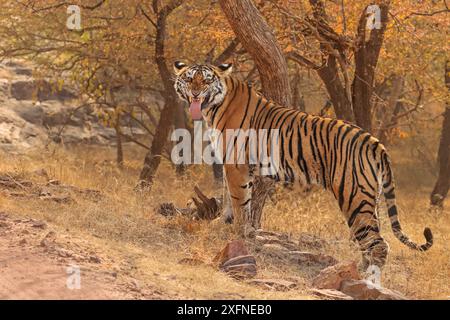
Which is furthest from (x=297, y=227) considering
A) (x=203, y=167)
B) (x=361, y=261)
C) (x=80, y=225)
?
(x=203, y=167)

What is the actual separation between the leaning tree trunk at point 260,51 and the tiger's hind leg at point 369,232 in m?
2.10

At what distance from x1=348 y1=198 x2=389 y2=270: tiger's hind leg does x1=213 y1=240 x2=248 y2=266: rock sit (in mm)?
1352

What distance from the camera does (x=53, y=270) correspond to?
6.57m

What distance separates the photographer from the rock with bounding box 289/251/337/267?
8.51 metres

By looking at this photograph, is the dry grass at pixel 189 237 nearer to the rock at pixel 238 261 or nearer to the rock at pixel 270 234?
the rock at pixel 238 261

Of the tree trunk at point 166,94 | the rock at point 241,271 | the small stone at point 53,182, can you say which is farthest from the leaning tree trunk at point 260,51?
the tree trunk at point 166,94

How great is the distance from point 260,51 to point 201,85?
0.99 metres

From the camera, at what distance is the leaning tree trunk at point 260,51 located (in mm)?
9516

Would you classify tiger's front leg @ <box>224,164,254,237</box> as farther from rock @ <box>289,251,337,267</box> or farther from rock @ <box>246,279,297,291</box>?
rock @ <box>246,279,297,291</box>

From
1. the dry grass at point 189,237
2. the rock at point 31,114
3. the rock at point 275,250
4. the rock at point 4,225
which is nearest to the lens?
the dry grass at point 189,237

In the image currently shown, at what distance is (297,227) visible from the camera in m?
10.5

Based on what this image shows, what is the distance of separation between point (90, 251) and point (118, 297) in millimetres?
1406

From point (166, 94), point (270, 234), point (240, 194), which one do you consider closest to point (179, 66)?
point (240, 194)

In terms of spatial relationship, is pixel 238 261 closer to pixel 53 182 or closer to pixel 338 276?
pixel 338 276
